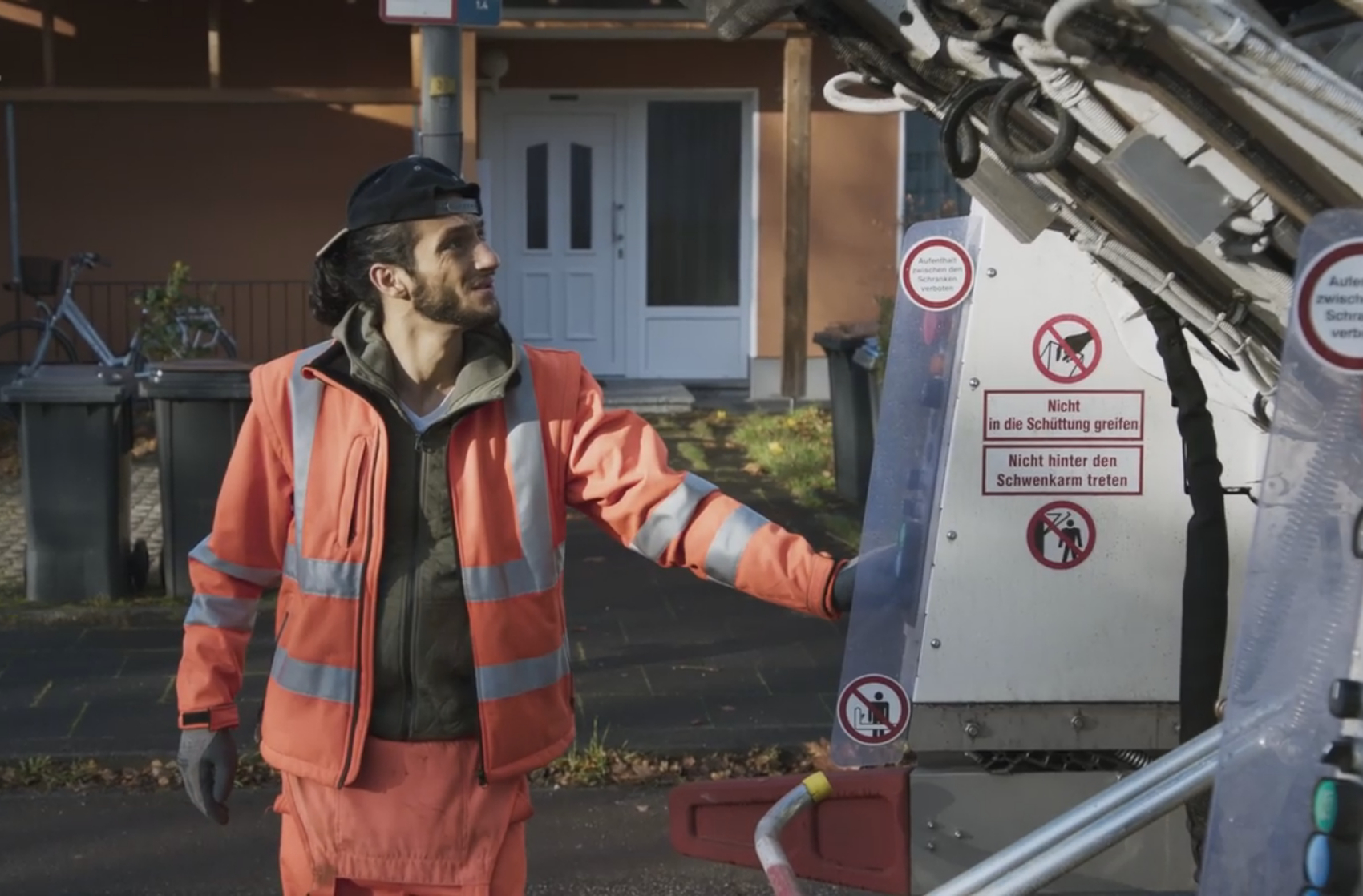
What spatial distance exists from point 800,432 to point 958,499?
8.86m

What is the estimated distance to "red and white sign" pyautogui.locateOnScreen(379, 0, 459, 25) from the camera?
587 cm

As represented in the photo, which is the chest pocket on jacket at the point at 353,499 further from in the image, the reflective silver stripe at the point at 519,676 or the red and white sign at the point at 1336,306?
the red and white sign at the point at 1336,306

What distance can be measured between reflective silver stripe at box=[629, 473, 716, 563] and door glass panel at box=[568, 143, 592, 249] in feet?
38.3

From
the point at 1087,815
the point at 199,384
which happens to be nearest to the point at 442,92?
the point at 199,384

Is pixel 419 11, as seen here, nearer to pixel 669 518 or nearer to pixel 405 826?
pixel 669 518

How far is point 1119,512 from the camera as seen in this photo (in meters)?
3.84

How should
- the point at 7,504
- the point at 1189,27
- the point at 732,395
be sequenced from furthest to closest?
the point at 732,395
the point at 7,504
the point at 1189,27

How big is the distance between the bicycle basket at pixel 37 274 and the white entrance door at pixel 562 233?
3.47 meters

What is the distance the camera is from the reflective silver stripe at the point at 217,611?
3402 millimetres

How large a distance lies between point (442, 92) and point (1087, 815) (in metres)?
4.26

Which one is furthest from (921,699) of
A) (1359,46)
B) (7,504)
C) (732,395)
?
(732,395)

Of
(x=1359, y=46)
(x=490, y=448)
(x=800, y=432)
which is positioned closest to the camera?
(x=1359, y=46)

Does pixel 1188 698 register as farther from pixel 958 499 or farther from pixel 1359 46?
→ pixel 1359 46

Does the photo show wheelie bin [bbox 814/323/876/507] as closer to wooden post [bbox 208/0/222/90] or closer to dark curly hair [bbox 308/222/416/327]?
wooden post [bbox 208/0/222/90]
